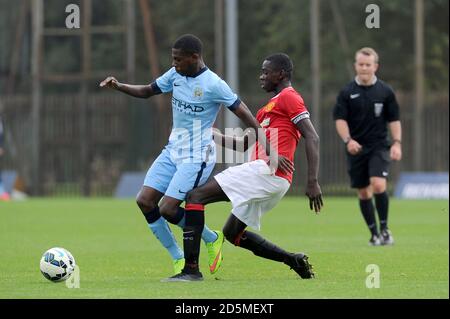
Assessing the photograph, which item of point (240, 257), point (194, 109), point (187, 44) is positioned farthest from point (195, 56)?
point (240, 257)

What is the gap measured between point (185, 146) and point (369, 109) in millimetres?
5139

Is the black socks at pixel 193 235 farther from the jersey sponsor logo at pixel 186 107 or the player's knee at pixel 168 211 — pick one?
the jersey sponsor logo at pixel 186 107

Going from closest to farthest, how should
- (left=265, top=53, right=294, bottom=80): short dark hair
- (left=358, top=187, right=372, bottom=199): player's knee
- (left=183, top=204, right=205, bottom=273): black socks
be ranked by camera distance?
(left=183, top=204, right=205, bottom=273): black socks < (left=265, top=53, right=294, bottom=80): short dark hair < (left=358, top=187, right=372, bottom=199): player's knee

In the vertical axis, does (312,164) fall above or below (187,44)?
below

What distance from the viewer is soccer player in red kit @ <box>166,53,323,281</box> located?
37.8 ft

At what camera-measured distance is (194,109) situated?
1191 cm

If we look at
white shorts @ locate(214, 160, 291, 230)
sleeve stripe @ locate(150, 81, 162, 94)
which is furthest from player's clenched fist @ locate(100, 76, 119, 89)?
white shorts @ locate(214, 160, 291, 230)

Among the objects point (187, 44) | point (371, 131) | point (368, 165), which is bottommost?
point (368, 165)

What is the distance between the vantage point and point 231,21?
31219 millimetres

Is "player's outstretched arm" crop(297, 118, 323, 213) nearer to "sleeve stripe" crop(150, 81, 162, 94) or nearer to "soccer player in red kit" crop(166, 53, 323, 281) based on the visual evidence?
"soccer player in red kit" crop(166, 53, 323, 281)

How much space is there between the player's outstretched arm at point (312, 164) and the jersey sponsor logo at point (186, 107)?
1007 millimetres

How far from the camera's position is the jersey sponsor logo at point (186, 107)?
1191 centimetres

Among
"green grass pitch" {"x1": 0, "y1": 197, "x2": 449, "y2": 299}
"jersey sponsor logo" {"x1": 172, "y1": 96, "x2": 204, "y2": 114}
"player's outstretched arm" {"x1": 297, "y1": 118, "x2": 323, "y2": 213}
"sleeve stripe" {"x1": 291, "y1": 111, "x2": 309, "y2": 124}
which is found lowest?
"green grass pitch" {"x1": 0, "y1": 197, "x2": 449, "y2": 299}

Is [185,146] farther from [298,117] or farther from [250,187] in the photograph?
[298,117]
